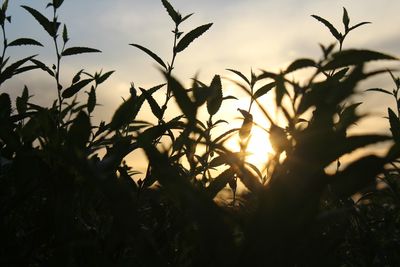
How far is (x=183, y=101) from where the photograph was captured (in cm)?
114

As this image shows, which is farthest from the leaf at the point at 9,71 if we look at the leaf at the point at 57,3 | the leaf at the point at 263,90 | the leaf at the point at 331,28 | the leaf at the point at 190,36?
the leaf at the point at 331,28

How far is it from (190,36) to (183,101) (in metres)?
1.54

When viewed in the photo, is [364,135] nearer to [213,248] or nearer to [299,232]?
[299,232]

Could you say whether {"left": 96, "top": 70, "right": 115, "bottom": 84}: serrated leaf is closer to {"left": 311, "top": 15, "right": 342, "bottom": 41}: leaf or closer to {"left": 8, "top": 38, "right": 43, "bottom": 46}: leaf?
{"left": 8, "top": 38, "right": 43, "bottom": 46}: leaf

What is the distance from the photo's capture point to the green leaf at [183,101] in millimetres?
1116

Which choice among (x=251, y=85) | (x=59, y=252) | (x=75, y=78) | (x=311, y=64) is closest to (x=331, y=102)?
(x=311, y=64)

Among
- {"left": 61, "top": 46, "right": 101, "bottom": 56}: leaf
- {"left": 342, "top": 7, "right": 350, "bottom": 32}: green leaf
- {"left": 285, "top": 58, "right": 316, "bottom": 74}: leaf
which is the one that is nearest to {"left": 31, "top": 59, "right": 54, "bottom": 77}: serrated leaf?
{"left": 61, "top": 46, "right": 101, "bottom": 56}: leaf

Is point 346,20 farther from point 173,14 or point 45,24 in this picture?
point 45,24

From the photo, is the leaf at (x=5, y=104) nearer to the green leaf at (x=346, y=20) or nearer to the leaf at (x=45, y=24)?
the leaf at (x=45, y=24)

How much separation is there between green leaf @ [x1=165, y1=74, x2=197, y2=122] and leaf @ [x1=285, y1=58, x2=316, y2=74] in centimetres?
26

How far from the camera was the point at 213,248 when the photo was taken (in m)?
0.97

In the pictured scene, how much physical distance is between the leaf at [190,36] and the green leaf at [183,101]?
4.74 feet

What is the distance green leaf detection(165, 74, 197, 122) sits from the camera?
1.12 m

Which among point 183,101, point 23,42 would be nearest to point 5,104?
point 23,42
